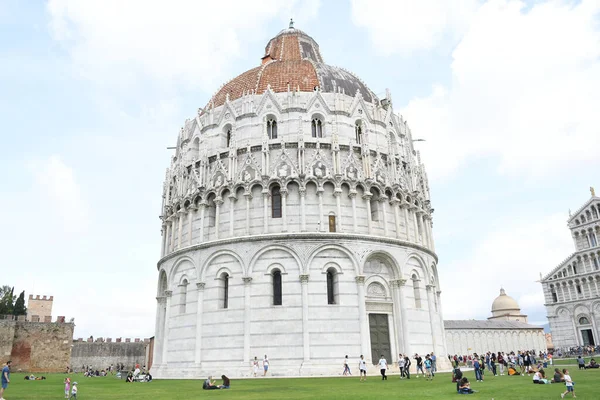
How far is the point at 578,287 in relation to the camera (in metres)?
68.8

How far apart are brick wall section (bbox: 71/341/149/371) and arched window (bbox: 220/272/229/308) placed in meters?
36.2

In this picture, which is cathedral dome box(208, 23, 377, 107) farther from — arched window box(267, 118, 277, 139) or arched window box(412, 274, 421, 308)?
arched window box(412, 274, 421, 308)

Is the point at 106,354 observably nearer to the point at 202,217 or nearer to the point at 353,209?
the point at 202,217

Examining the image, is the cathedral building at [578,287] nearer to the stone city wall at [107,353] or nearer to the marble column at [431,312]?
the marble column at [431,312]

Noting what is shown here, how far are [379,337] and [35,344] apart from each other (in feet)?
132

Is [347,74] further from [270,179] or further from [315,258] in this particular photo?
[315,258]

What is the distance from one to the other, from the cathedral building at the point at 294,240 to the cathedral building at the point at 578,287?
4411 centimetres

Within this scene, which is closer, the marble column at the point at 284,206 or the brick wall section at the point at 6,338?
the marble column at the point at 284,206

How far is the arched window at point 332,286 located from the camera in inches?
1138

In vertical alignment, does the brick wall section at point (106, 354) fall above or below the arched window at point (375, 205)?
below

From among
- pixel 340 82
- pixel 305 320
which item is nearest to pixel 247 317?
pixel 305 320

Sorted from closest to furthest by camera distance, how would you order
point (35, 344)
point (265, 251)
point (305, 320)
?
point (305, 320) → point (265, 251) → point (35, 344)

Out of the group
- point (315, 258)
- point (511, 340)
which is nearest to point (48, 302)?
point (315, 258)

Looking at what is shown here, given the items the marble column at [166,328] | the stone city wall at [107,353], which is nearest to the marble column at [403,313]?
the marble column at [166,328]
